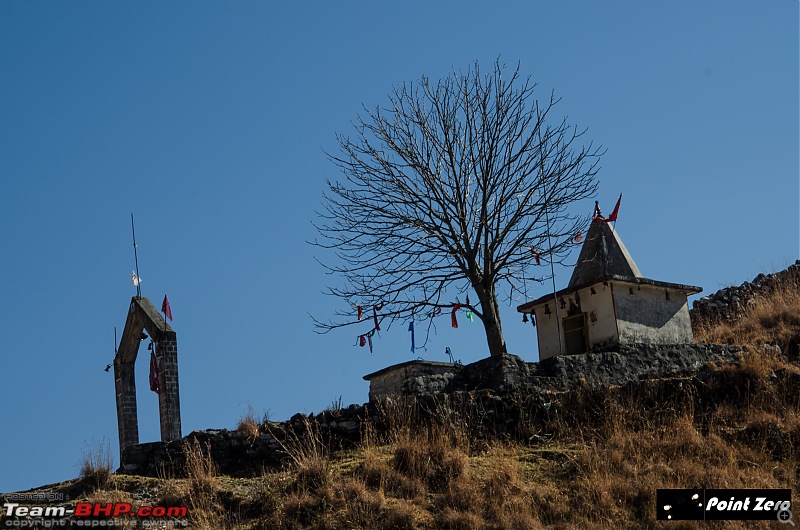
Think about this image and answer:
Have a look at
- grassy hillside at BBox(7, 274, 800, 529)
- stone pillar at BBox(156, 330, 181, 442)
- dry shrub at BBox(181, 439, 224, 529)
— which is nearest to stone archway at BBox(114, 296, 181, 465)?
stone pillar at BBox(156, 330, 181, 442)

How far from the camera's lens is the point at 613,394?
51.8 feet

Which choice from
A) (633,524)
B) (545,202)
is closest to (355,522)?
(633,524)

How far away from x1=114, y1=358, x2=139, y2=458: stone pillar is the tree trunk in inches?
274

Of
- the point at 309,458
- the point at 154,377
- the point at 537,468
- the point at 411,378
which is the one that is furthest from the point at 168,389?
the point at 537,468

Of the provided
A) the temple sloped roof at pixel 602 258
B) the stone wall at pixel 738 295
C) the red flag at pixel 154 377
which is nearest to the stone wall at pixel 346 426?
the red flag at pixel 154 377

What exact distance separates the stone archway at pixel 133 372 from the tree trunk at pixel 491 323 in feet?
19.4

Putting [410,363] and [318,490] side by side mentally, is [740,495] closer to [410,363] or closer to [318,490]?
[318,490]

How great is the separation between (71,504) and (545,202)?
36.4 feet

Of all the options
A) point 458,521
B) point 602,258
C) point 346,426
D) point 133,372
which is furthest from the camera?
point 602,258

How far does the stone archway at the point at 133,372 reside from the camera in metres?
18.3

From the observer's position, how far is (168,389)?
1838 centimetres

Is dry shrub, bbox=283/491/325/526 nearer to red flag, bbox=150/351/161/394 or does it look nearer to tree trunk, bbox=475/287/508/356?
red flag, bbox=150/351/161/394

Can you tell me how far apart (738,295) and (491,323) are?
31.3 feet

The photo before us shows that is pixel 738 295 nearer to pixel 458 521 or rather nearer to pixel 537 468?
pixel 537 468
